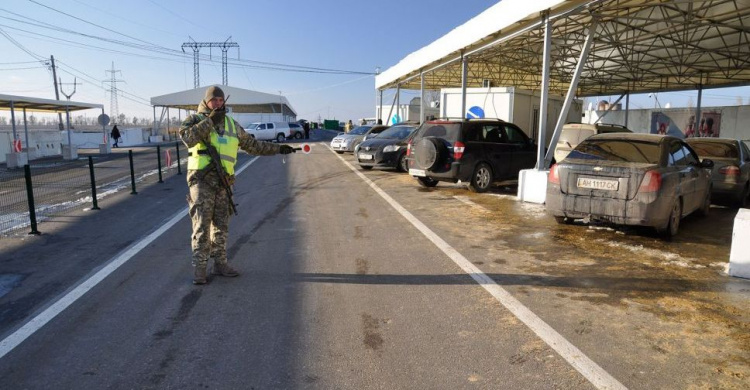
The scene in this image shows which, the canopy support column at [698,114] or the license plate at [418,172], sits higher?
the canopy support column at [698,114]

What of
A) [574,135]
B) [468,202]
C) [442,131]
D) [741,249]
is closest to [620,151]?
[741,249]

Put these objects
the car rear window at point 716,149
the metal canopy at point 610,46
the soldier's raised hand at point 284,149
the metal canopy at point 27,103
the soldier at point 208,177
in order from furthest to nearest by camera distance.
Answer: the metal canopy at point 27,103, the metal canopy at point 610,46, the car rear window at point 716,149, the soldier's raised hand at point 284,149, the soldier at point 208,177

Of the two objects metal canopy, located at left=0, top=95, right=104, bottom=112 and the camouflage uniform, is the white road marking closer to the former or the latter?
the camouflage uniform

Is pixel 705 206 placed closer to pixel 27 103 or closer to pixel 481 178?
pixel 481 178

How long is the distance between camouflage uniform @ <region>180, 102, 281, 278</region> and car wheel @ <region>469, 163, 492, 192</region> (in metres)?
7.53

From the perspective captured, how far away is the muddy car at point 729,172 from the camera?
10156 millimetres

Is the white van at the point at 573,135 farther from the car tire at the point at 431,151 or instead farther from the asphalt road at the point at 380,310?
the asphalt road at the point at 380,310

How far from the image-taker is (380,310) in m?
4.43

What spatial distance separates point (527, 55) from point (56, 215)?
20.0m

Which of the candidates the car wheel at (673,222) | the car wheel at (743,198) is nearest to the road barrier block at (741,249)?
the car wheel at (673,222)

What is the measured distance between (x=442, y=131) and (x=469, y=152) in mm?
878

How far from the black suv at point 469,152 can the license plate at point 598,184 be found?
4380 millimetres

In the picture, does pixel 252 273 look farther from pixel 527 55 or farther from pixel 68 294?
pixel 527 55

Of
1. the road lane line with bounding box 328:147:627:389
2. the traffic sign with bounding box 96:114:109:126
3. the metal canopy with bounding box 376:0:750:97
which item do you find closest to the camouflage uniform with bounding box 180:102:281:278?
the road lane line with bounding box 328:147:627:389
